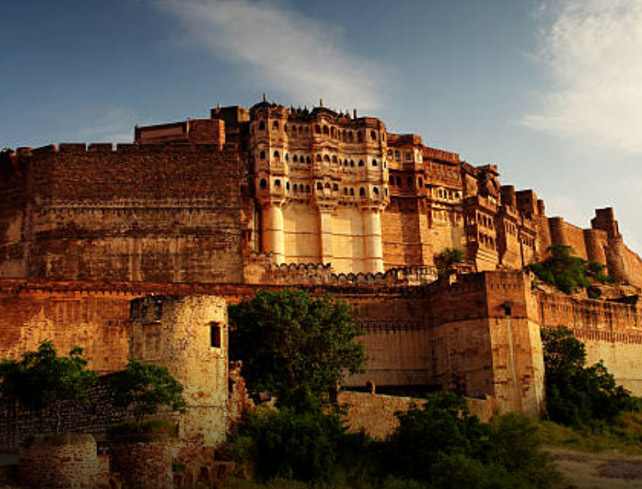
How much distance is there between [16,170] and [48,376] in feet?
85.4

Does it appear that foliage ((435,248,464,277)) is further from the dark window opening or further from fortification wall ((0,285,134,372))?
the dark window opening

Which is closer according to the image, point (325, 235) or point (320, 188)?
point (325, 235)

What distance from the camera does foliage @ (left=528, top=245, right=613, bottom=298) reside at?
65.9 metres

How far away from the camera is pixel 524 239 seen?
72.8 meters

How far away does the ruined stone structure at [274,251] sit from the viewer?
35406mm

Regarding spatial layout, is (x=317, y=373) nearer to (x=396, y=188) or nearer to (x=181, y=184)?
(x=181, y=184)

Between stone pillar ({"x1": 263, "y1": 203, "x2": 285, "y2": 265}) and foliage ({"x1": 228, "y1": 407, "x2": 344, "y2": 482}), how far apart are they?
27.3 meters

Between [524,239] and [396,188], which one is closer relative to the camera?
[396,188]

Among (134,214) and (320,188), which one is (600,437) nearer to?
(134,214)

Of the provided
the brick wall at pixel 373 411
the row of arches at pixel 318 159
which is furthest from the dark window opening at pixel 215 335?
the row of arches at pixel 318 159

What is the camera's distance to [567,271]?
229 ft

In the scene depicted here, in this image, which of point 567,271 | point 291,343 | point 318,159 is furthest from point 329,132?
point 291,343

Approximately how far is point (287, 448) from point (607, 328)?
2526cm

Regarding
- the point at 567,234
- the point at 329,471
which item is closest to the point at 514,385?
the point at 329,471
